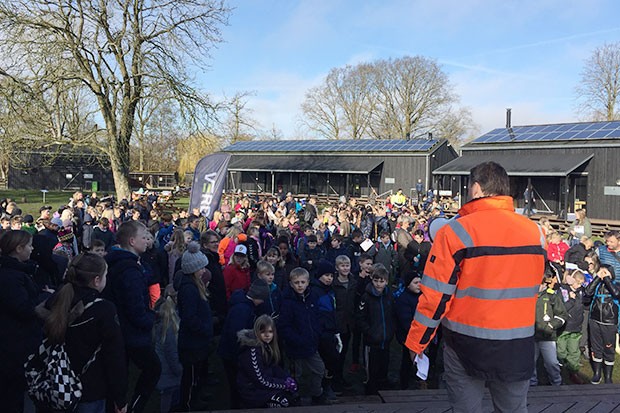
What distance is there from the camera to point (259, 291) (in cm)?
493

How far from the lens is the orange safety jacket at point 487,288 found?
2.81 m

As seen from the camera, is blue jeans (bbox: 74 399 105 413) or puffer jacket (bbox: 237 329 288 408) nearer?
blue jeans (bbox: 74 399 105 413)

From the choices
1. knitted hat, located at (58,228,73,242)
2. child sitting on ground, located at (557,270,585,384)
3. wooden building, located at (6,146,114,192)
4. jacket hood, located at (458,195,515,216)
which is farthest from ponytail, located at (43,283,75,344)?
wooden building, located at (6,146,114,192)

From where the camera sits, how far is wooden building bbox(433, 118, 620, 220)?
2258cm

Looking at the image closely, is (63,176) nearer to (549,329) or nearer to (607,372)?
(549,329)

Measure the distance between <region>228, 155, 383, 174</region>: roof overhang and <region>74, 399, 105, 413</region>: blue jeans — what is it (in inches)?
1142

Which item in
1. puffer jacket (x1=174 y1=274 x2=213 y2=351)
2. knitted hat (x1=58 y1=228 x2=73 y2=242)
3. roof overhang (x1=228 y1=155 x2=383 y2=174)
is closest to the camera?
puffer jacket (x1=174 y1=274 x2=213 y2=351)

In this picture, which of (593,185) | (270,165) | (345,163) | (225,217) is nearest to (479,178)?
(225,217)

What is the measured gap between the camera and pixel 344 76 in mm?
57344

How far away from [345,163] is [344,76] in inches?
1036

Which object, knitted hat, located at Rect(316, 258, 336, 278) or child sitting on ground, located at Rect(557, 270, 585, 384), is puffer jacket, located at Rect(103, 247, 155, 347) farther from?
child sitting on ground, located at Rect(557, 270, 585, 384)

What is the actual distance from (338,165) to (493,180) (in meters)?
31.4

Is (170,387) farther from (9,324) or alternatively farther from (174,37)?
(174,37)

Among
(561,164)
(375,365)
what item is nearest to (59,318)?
(375,365)
